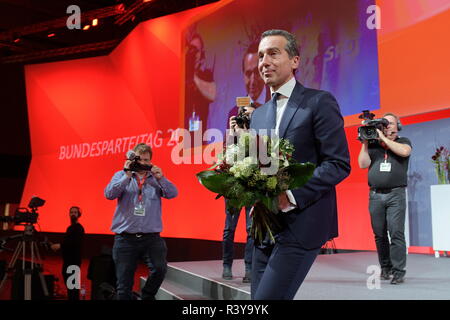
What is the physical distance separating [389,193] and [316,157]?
2371 millimetres

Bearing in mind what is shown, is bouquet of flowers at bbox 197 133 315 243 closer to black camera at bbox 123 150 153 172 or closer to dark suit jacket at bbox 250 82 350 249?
dark suit jacket at bbox 250 82 350 249

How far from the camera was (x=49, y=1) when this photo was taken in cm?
1071

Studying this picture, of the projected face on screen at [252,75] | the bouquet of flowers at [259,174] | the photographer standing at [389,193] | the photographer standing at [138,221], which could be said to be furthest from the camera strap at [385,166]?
the projected face on screen at [252,75]

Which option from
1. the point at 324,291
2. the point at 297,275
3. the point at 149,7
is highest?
the point at 149,7

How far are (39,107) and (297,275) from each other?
10831 mm

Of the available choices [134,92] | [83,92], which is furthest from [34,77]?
[134,92]

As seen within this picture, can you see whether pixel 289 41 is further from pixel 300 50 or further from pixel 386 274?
pixel 300 50

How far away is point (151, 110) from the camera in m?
8.91

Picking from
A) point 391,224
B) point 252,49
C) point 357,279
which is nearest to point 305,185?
point 391,224

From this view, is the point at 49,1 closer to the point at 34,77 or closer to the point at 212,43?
the point at 34,77

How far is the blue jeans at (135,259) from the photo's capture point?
3.56 m

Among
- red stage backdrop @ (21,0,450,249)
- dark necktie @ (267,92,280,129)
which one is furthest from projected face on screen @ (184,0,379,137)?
dark necktie @ (267,92,280,129)

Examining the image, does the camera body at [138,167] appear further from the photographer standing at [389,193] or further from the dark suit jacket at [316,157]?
the dark suit jacket at [316,157]

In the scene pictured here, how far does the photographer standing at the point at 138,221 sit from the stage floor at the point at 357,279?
0.68 meters
